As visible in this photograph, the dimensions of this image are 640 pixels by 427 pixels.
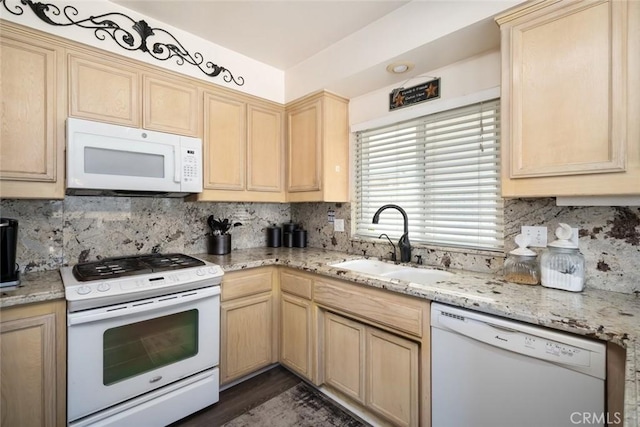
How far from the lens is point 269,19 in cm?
194

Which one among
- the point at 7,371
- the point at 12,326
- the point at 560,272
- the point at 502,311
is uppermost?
the point at 560,272

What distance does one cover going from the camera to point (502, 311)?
1.13 m

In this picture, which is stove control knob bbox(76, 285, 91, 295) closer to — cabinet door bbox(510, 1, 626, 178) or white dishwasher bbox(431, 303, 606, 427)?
white dishwasher bbox(431, 303, 606, 427)

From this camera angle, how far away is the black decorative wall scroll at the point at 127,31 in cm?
158

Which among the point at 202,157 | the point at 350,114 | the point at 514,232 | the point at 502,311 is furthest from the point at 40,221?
the point at 514,232

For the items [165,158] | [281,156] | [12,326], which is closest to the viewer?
[12,326]

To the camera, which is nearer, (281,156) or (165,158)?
(165,158)

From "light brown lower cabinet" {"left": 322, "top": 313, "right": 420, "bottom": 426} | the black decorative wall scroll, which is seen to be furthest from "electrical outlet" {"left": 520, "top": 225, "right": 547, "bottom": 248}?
the black decorative wall scroll

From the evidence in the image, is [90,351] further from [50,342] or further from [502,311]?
[502,311]

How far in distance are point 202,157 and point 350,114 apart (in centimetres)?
132

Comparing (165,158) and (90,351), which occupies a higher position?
(165,158)

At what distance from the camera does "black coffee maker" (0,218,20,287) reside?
4.55 feet

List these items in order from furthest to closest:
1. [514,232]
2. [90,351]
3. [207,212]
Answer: [207,212] < [514,232] < [90,351]

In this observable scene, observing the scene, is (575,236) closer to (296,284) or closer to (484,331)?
(484,331)
